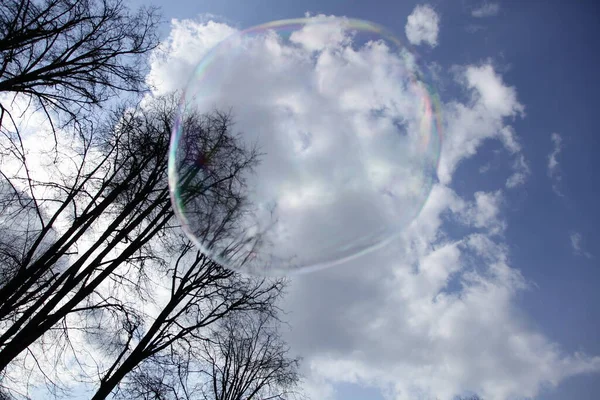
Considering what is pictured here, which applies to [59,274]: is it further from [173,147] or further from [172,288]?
[173,147]

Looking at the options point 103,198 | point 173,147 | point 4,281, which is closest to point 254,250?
point 173,147

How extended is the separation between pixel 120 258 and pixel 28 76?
377 centimetres

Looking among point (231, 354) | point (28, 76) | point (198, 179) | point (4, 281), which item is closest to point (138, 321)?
point (4, 281)

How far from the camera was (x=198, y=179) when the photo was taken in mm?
8594

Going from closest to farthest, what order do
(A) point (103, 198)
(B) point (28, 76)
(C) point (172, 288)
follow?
(B) point (28, 76) → (A) point (103, 198) → (C) point (172, 288)

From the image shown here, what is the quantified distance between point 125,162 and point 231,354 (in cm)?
840

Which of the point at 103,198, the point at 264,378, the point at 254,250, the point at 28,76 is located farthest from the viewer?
the point at 264,378

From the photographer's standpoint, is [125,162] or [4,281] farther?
[125,162]

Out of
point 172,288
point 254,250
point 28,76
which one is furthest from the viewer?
point 172,288

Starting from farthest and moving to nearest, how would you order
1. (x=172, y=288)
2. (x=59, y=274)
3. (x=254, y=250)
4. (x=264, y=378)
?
(x=264, y=378) < (x=172, y=288) < (x=254, y=250) < (x=59, y=274)

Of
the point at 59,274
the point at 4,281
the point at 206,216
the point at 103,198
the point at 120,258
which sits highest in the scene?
the point at 206,216

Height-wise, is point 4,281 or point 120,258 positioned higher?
point 120,258

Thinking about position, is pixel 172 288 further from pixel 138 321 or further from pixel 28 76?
pixel 28 76

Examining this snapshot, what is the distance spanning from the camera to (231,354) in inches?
537
